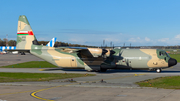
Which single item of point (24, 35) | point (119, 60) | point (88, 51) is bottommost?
point (119, 60)

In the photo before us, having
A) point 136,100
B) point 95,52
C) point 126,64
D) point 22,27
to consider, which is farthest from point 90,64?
point 136,100

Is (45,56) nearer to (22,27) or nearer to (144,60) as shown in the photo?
(22,27)

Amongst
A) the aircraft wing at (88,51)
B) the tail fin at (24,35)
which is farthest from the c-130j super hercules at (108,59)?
the tail fin at (24,35)

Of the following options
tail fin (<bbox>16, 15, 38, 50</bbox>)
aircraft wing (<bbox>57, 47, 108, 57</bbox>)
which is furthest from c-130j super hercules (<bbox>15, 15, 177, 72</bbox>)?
tail fin (<bbox>16, 15, 38, 50</bbox>)

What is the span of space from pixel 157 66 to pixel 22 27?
23.3 m

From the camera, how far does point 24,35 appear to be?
34.5 meters

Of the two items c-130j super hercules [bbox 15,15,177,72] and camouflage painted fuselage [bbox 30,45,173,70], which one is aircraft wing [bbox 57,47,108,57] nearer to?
c-130j super hercules [bbox 15,15,177,72]

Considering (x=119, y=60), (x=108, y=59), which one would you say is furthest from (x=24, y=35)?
(x=119, y=60)

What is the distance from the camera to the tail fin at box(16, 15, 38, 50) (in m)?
34.3

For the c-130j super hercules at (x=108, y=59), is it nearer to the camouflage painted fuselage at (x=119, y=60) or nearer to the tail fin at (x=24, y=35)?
the camouflage painted fuselage at (x=119, y=60)

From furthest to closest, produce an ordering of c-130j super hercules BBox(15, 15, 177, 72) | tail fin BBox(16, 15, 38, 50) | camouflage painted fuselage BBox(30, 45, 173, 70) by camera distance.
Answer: tail fin BBox(16, 15, 38, 50) < camouflage painted fuselage BBox(30, 45, 173, 70) < c-130j super hercules BBox(15, 15, 177, 72)

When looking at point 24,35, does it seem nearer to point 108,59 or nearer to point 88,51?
point 88,51

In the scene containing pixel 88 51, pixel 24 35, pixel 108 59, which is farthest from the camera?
pixel 24 35

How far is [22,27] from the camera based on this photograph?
34438mm
